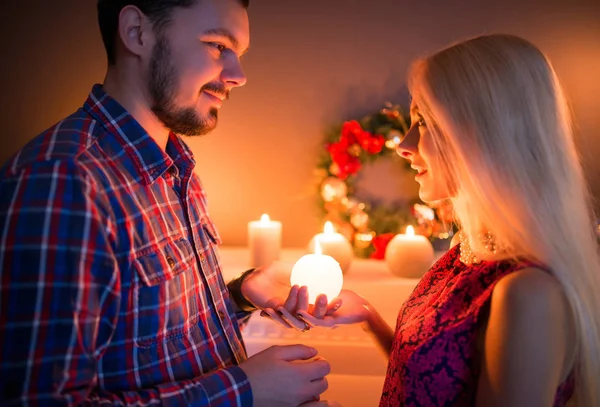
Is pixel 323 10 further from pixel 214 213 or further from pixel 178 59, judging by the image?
pixel 178 59

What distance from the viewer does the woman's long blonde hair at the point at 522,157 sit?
2.99 feet

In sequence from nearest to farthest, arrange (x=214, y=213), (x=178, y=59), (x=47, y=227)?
(x=47, y=227), (x=178, y=59), (x=214, y=213)

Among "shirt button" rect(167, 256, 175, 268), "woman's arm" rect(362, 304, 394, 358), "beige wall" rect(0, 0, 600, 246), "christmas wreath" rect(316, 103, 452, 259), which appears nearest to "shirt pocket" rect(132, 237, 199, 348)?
"shirt button" rect(167, 256, 175, 268)

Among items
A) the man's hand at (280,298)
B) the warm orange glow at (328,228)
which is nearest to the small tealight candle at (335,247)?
the warm orange glow at (328,228)

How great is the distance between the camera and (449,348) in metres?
0.93

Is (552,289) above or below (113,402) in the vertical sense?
above

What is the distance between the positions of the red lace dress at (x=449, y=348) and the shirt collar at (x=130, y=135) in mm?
584

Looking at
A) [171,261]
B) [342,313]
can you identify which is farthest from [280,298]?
[171,261]

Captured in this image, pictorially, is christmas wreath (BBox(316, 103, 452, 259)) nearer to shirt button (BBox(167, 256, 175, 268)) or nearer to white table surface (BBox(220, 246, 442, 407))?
white table surface (BBox(220, 246, 442, 407))

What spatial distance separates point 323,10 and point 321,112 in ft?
1.22

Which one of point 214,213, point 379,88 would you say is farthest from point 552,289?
point 214,213

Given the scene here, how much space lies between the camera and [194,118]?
1037 mm

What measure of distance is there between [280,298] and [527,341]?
1.95 ft

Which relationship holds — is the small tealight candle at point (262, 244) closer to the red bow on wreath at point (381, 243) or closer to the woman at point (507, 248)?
the red bow on wreath at point (381, 243)
